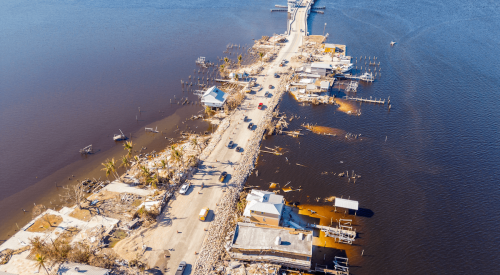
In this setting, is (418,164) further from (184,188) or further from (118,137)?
(118,137)

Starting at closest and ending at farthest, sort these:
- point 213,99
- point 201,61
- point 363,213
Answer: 1. point 363,213
2. point 213,99
3. point 201,61

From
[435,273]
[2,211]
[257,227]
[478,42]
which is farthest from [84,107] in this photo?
[478,42]

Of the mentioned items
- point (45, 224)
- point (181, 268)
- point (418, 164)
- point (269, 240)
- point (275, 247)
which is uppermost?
point (418, 164)

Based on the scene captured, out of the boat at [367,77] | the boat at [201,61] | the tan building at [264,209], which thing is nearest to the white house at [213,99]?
the boat at [201,61]

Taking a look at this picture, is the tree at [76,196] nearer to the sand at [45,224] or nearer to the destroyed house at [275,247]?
the sand at [45,224]

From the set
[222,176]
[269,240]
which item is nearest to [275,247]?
[269,240]

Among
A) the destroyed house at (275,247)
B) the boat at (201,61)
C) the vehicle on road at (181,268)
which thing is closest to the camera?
the vehicle on road at (181,268)
